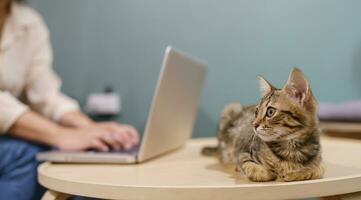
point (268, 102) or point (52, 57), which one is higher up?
point (268, 102)

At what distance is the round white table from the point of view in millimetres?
493

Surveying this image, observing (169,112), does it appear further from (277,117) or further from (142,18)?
(142,18)

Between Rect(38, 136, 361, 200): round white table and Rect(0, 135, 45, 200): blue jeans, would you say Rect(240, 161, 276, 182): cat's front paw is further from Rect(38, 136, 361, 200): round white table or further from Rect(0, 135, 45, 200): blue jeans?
Rect(0, 135, 45, 200): blue jeans

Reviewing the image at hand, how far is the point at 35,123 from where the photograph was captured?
906 mm

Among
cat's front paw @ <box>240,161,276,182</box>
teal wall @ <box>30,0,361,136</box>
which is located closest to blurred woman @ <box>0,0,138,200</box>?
teal wall @ <box>30,0,361,136</box>

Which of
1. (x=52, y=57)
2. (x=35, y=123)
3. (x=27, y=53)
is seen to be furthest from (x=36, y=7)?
(x=35, y=123)

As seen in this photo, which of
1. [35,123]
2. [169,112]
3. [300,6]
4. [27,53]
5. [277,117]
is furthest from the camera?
[27,53]

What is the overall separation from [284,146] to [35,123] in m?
0.63

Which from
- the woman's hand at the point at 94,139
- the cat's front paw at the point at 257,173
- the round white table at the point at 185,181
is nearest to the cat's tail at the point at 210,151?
the round white table at the point at 185,181

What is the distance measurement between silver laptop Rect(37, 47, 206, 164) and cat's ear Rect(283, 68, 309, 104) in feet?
0.89

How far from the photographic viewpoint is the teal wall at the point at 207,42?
742 millimetres

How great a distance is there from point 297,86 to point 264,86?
0.05 meters

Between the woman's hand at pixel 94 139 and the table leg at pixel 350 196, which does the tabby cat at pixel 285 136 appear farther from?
the woman's hand at pixel 94 139

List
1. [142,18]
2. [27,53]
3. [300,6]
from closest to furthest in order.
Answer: [300,6] → [27,53] → [142,18]
